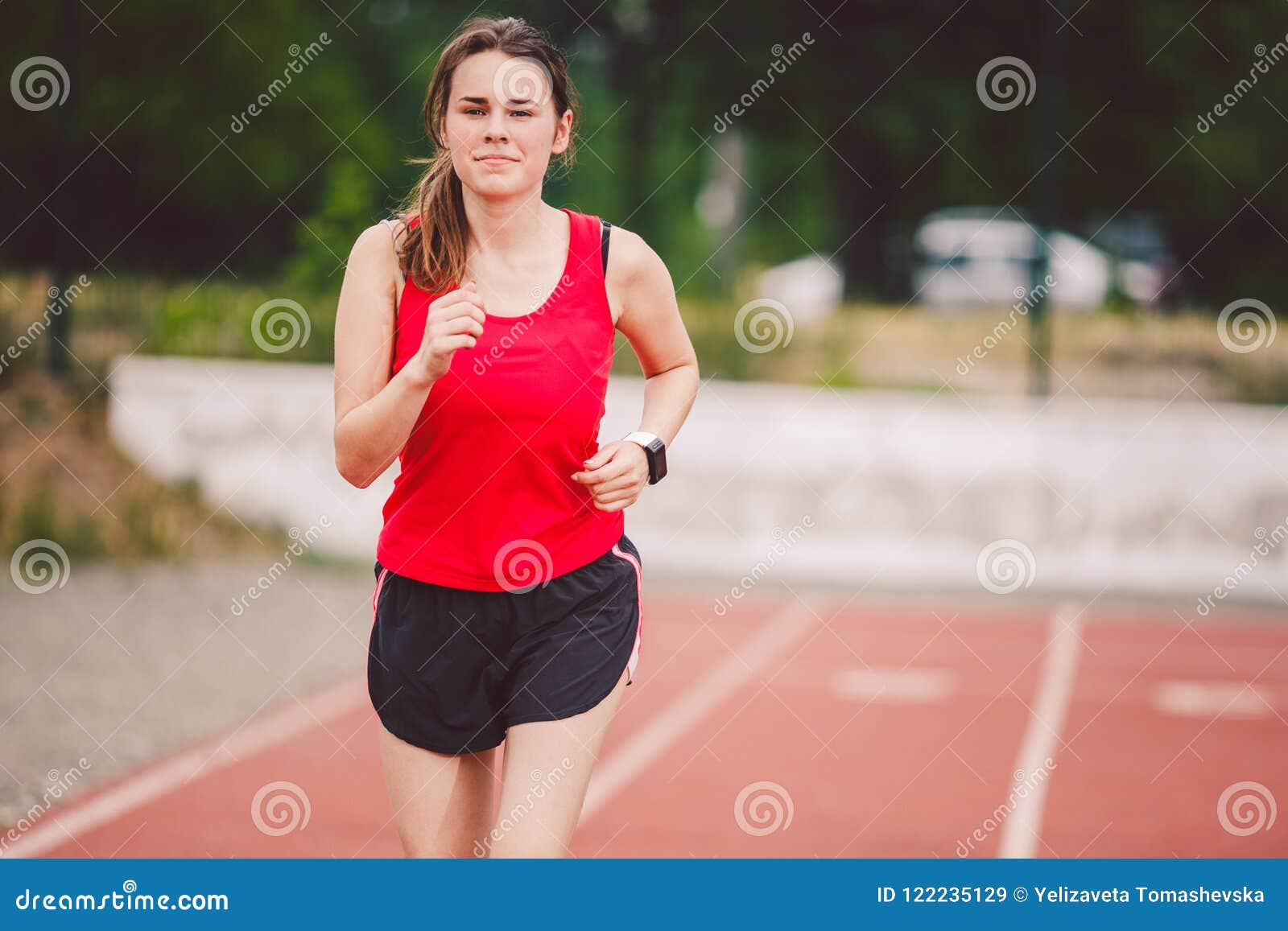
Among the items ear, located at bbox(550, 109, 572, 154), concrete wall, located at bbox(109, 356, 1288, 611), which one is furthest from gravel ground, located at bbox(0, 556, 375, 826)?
ear, located at bbox(550, 109, 572, 154)

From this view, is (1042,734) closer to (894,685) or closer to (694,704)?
(894,685)

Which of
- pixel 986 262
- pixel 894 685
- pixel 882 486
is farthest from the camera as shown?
pixel 986 262

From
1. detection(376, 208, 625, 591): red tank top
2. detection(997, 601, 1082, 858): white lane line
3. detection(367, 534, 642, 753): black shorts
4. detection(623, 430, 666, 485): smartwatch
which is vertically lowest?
detection(367, 534, 642, 753): black shorts

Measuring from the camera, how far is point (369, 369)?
110 inches

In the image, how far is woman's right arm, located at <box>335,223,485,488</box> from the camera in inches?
107

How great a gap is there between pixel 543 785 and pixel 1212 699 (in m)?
6.75

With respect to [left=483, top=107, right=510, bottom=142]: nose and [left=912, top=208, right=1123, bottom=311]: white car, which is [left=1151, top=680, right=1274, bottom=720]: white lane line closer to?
[left=483, top=107, right=510, bottom=142]: nose

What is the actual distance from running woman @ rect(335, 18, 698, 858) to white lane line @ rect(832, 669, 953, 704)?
564cm

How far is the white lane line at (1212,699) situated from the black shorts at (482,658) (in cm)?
621

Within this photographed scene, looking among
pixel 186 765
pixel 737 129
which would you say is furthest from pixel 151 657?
pixel 737 129

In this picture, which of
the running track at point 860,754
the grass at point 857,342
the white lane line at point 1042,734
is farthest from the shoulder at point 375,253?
the grass at point 857,342

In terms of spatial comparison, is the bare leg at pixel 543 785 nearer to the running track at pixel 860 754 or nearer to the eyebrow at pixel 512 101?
the eyebrow at pixel 512 101

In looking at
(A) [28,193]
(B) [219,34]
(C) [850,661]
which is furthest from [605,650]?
(B) [219,34]

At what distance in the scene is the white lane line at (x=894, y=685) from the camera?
27.7 feet
